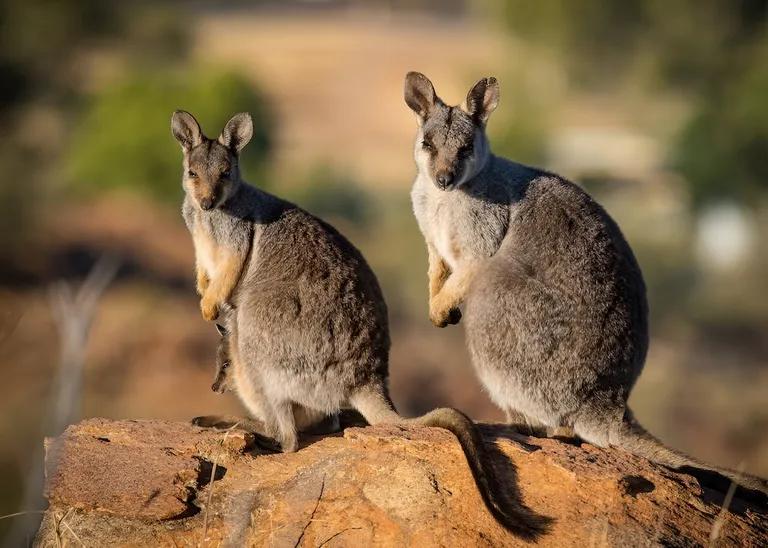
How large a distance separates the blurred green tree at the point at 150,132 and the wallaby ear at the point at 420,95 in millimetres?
22462

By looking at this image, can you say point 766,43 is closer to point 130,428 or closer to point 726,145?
point 726,145

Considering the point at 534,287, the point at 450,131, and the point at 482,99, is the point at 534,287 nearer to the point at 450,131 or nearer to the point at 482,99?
the point at 450,131

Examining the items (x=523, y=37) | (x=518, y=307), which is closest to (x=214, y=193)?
(x=518, y=307)

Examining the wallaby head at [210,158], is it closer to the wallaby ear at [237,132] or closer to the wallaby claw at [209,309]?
the wallaby ear at [237,132]

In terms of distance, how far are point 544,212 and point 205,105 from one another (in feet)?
83.7

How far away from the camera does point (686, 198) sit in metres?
38.5

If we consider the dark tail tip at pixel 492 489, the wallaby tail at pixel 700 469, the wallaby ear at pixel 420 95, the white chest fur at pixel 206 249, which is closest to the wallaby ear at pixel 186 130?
the white chest fur at pixel 206 249

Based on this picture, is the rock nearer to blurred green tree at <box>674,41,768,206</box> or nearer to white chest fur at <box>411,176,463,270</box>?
white chest fur at <box>411,176,463,270</box>

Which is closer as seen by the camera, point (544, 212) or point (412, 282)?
point (544, 212)

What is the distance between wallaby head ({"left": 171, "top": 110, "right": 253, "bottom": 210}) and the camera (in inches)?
299

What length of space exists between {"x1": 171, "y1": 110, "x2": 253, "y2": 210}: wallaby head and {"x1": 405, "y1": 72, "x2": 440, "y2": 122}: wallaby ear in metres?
1.10

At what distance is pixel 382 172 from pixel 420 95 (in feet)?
128

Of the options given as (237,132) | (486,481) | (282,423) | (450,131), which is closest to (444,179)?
(450,131)

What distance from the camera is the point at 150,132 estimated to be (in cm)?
3136
